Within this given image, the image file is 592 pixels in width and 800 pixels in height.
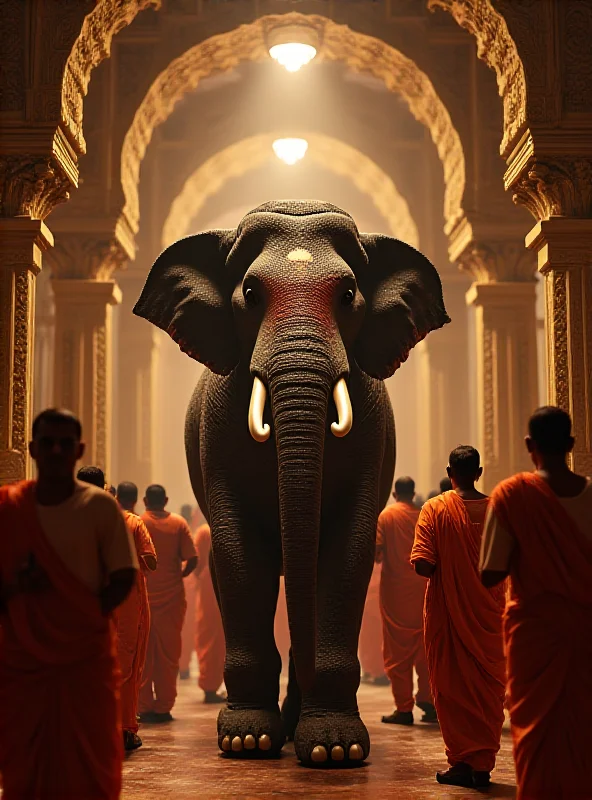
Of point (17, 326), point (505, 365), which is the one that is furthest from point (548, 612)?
point (505, 365)

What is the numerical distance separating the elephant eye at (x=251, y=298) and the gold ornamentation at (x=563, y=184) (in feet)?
8.66

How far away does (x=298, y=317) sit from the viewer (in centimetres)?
659

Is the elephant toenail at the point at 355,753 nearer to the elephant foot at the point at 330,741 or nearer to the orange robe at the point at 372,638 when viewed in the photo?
the elephant foot at the point at 330,741

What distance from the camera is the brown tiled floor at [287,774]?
5.65m

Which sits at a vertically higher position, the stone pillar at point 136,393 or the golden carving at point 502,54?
the golden carving at point 502,54

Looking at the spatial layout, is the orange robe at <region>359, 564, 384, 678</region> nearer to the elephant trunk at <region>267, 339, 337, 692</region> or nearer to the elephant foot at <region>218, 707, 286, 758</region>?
the elephant foot at <region>218, 707, 286, 758</region>

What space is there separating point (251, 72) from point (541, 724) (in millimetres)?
13130

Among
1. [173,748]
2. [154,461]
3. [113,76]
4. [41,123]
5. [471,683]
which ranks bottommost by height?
[173,748]

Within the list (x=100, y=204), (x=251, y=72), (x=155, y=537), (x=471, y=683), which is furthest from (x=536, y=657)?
(x=251, y=72)

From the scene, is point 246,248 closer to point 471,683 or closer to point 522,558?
point 471,683

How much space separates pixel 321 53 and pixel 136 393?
500 cm

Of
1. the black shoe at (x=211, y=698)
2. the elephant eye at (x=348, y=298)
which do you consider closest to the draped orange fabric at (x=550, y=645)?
the elephant eye at (x=348, y=298)

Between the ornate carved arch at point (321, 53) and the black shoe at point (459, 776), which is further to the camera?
the ornate carved arch at point (321, 53)

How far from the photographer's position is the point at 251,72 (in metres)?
16.3
